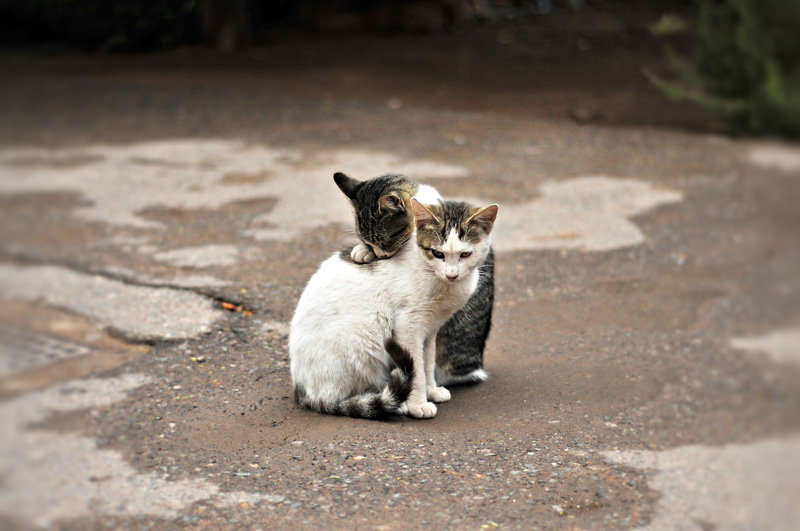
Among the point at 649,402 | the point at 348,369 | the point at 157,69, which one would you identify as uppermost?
the point at 157,69

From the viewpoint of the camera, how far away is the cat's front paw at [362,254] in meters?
4.34

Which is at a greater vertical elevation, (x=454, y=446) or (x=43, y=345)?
(x=43, y=345)

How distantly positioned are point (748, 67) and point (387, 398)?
6135mm

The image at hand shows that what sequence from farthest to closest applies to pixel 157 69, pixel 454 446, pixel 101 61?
pixel 157 69 < pixel 101 61 < pixel 454 446

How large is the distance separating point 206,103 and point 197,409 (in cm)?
886

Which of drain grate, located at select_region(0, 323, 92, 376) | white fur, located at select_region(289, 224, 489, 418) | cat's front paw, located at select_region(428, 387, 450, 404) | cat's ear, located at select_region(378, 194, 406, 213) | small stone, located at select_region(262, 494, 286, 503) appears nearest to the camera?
drain grate, located at select_region(0, 323, 92, 376)

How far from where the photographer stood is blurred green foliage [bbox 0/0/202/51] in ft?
5.31

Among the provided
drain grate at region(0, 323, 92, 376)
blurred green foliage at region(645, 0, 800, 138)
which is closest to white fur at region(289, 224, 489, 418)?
blurred green foliage at region(645, 0, 800, 138)

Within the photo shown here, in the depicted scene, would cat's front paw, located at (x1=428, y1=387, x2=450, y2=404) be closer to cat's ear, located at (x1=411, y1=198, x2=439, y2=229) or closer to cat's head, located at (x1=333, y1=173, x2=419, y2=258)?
cat's head, located at (x1=333, y1=173, x2=419, y2=258)

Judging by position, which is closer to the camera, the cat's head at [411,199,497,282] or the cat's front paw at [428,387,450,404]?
the cat's head at [411,199,497,282]

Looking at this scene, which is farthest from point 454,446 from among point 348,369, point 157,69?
point 157,69

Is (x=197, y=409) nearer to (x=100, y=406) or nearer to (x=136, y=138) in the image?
(x=100, y=406)

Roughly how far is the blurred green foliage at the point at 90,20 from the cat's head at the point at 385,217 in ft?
5.77

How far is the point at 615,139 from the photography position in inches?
410
